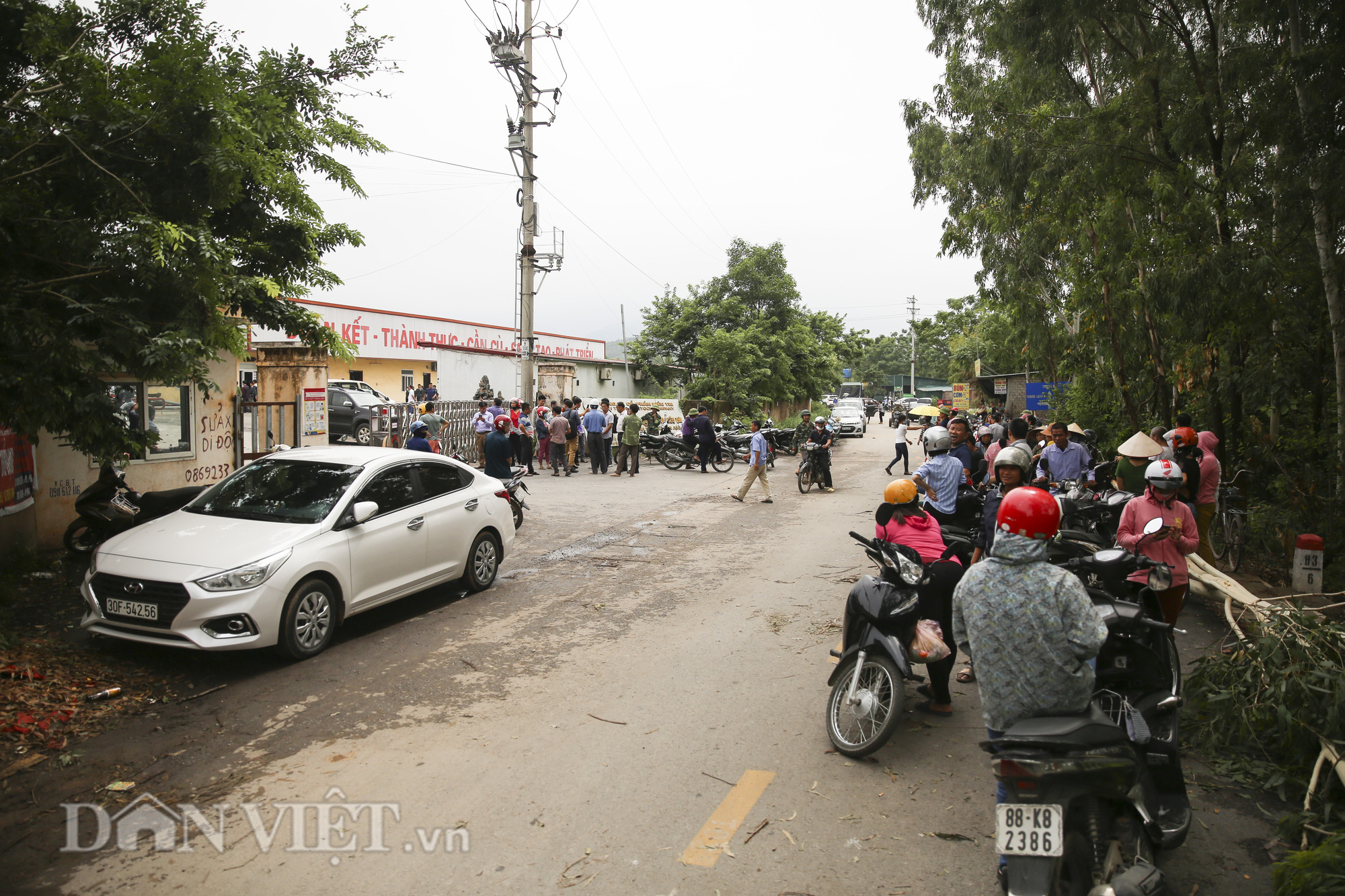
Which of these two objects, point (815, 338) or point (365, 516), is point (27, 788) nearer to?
point (365, 516)

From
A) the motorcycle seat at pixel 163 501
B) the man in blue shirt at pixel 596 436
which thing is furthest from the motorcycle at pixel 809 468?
the motorcycle seat at pixel 163 501

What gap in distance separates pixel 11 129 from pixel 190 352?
1.82m

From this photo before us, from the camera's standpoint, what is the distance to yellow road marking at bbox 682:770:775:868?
3477 millimetres

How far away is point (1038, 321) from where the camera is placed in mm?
21047

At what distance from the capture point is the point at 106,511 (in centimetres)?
888

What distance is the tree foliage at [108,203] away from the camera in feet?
18.0

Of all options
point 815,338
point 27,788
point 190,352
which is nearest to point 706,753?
point 27,788

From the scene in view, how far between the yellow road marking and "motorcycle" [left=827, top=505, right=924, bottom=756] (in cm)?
57

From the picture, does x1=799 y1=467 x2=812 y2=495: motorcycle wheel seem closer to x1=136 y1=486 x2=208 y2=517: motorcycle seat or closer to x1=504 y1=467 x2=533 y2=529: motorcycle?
x1=504 y1=467 x2=533 y2=529: motorcycle

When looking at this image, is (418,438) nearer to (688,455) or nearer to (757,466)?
(757,466)

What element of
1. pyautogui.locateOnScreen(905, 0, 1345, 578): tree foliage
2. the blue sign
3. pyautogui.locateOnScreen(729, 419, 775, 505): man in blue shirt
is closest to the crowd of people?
pyautogui.locateOnScreen(905, 0, 1345, 578): tree foliage

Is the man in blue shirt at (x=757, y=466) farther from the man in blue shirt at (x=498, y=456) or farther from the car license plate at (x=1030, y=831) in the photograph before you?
the car license plate at (x=1030, y=831)

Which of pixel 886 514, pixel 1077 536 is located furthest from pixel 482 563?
pixel 1077 536

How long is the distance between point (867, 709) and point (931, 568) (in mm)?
985
